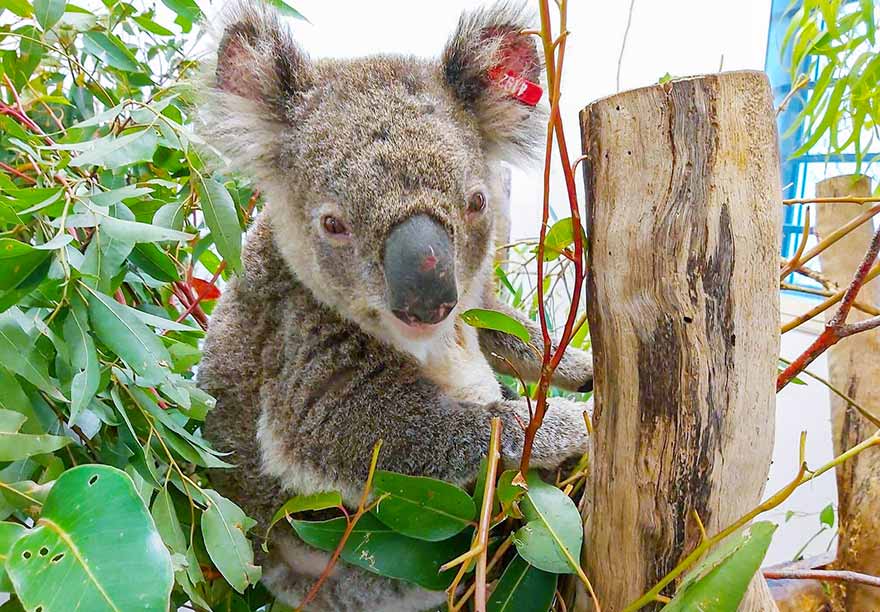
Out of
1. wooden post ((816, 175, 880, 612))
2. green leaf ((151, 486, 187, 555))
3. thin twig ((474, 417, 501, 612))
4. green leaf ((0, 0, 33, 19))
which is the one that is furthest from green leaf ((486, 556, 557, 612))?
green leaf ((0, 0, 33, 19))

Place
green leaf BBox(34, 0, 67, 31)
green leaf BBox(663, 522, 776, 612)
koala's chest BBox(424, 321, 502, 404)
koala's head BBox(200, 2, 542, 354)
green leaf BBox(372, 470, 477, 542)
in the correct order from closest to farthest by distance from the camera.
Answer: green leaf BBox(663, 522, 776, 612) → green leaf BBox(372, 470, 477, 542) → koala's head BBox(200, 2, 542, 354) → green leaf BBox(34, 0, 67, 31) → koala's chest BBox(424, 321, 502, 404)

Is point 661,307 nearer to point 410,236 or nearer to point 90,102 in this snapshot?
point 410,236

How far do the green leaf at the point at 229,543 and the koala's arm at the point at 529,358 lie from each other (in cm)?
64

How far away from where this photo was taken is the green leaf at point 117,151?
90cm

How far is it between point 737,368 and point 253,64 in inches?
33.9

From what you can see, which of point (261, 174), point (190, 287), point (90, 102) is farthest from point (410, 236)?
point (90, 102)

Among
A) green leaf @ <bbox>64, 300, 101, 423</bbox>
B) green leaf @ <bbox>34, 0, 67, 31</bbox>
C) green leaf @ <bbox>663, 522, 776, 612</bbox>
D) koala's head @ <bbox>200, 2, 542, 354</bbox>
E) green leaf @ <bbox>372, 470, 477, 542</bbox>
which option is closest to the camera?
green leaf @ <bbox>663, 522, 776, 612</bbox>

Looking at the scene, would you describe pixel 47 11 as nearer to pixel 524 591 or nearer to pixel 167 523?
pixel 167 523

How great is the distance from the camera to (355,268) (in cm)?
103

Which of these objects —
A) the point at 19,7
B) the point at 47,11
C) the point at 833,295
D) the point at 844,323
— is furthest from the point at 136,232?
the point at 833,295

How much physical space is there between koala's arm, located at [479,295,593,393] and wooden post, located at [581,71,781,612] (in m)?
0.64

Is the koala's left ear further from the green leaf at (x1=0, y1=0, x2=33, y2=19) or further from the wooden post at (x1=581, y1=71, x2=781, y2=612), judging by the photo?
the green leaf at (x1=0, y1=0, x2=33, y2=19)

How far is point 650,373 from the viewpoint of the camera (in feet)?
2.42

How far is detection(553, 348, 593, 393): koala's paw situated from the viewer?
142cm
